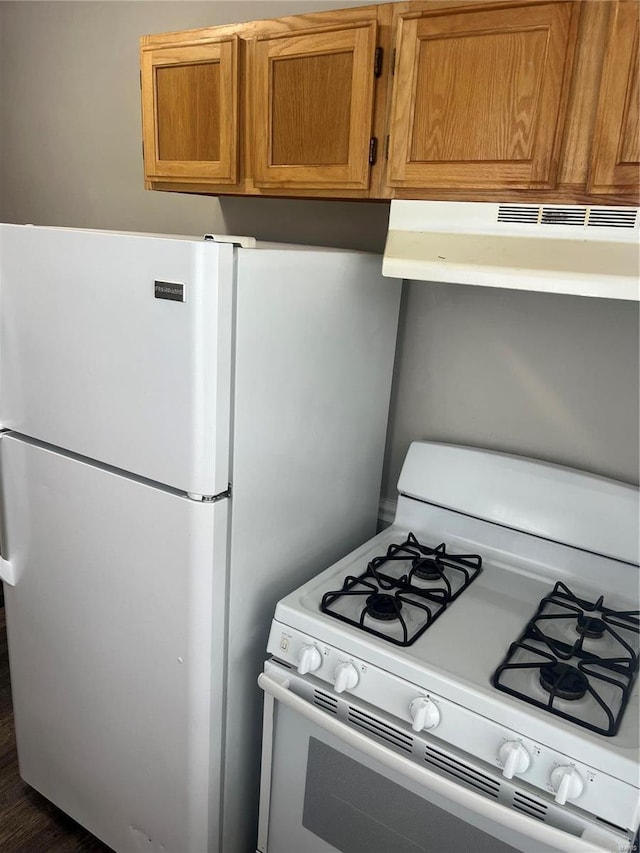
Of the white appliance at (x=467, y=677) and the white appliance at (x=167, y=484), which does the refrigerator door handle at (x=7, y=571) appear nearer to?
the white appliance at (x=167, y=484)

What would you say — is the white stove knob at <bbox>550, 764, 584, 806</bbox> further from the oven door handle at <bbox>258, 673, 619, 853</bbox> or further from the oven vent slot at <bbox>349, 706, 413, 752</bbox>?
the oven vent slot at <bbox>349, 706, 413, 752</bbox>

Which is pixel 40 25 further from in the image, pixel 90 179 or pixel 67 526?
pixel 67 526

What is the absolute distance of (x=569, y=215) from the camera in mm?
1190

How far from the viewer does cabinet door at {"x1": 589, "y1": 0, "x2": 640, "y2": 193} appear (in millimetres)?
1067

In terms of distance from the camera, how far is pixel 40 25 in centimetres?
250

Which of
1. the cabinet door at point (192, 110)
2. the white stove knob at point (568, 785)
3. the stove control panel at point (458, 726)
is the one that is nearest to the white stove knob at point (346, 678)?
the stove control panel at point (458, 726)

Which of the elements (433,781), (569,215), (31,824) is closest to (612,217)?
(569,215)

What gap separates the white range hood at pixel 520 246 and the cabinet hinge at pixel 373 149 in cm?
11

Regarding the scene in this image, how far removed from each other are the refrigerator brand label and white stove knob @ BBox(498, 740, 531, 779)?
0.96m

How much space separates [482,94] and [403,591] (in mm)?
1019

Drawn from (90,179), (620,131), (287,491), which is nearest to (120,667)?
(287,491)

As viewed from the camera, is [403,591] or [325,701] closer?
[325,701]

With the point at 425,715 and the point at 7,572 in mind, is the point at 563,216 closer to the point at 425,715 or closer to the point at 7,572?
the point at 425,715

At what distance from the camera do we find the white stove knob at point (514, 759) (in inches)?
42.8
